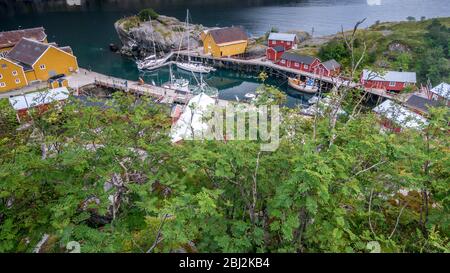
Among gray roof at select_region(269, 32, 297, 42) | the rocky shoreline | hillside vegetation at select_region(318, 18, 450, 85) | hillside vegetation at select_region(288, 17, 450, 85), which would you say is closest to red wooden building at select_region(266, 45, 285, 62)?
gray roof at select_region(269, 32, 297, 42)

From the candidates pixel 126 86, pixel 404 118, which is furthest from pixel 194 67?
pixel 404 118

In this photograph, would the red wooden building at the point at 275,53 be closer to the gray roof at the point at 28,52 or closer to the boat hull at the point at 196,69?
the boat hull at the point at 196,69

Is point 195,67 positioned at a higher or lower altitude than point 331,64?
lower

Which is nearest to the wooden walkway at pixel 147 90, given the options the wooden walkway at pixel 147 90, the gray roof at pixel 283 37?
the wooden walkway at pixel 147 90

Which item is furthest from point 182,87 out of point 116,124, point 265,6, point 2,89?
point 265,6

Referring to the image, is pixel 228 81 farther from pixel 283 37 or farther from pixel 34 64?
pixel 34 64
